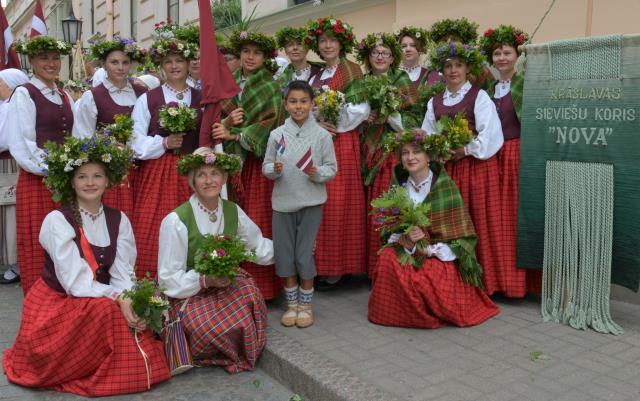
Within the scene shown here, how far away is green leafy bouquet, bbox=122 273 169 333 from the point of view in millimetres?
3428

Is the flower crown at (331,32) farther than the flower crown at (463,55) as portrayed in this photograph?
Yes

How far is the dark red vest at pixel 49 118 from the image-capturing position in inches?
182

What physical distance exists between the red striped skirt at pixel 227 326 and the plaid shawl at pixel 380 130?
1.67m

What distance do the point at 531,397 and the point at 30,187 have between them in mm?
3893

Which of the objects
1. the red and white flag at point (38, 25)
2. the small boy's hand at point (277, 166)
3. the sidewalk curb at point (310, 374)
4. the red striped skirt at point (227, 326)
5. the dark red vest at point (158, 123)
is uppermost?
the red and white flag at point (38, 25)

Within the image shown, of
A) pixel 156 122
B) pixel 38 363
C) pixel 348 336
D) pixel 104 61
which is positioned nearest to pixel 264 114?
pixel 156 122

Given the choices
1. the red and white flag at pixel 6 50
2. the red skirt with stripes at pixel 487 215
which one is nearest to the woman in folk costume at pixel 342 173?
the red skirt with stripes at pixel 487 215

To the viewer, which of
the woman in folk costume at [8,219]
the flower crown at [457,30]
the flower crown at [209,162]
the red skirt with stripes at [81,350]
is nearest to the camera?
the red skirt with stripes at [81,350]

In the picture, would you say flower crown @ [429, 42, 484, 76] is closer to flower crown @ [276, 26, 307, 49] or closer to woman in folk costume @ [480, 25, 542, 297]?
woman in folk costume @ [480, 25, 542, 297]

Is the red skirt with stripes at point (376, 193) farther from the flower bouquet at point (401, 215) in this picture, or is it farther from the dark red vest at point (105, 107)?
the dark red vest at point (105, 107)

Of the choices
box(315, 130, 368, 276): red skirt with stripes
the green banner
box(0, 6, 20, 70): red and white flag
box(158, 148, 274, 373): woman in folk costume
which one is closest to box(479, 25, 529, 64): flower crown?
the green banner

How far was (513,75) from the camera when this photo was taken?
15.8 feet

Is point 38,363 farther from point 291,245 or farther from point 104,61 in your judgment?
point 104,61

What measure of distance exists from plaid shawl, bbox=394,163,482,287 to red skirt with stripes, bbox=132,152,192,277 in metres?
1.91
